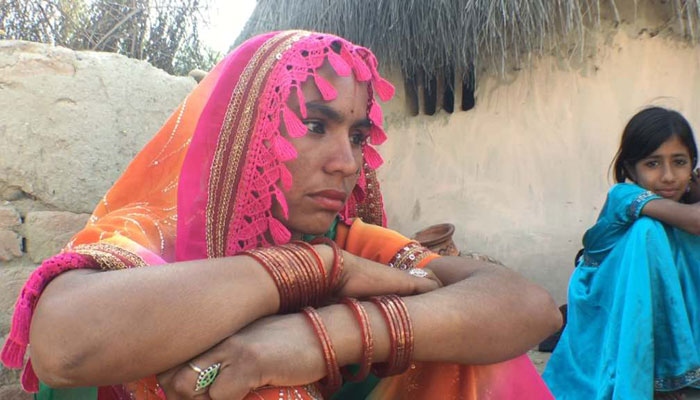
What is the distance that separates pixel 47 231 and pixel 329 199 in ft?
4.42

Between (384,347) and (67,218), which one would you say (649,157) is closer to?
(384,347)

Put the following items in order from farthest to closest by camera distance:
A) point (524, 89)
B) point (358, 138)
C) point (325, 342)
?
point (524, 89) < point (358, 138) < point (325, 342)

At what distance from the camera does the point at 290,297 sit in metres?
1.27

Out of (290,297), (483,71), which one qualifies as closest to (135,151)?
(290,297)

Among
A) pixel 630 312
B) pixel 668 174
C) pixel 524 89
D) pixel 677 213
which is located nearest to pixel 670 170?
pixel 668 174

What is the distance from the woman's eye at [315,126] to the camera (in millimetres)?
1526

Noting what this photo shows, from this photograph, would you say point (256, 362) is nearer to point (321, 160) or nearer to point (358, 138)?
point (321, 160)

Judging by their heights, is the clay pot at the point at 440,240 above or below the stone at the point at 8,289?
below

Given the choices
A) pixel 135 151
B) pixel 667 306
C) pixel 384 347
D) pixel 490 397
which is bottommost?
pixel 667 306

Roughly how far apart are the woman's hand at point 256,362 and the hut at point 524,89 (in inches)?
139

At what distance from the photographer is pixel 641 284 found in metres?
2.96

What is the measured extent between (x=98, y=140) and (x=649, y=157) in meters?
2.99

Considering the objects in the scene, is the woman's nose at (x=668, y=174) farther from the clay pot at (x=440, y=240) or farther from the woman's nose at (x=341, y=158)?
the woman's nose at (x=341, y=158)

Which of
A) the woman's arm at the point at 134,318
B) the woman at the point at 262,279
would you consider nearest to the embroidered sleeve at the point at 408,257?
the woman at the point at 262,279
